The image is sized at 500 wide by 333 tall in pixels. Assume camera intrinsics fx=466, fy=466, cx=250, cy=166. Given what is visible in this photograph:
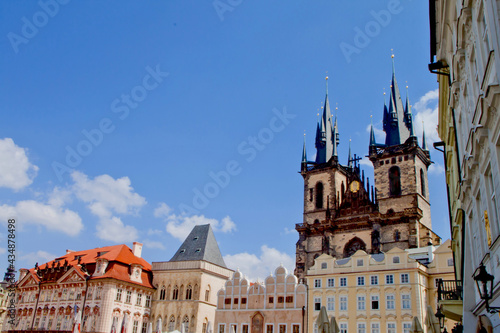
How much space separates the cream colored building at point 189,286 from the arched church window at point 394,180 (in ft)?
68.4

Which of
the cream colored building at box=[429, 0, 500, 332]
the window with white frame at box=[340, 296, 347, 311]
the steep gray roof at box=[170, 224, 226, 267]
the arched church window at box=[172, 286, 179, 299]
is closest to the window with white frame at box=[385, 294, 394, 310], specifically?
the window with white frame at box=[340, 296, 347, 311]

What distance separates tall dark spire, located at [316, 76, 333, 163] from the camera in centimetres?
A: 6266

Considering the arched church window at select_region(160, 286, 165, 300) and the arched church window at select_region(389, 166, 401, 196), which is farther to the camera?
the arched church window at select_region(389, 166, 401, 196)

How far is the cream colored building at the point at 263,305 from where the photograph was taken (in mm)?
40781

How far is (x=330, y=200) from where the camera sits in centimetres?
5753

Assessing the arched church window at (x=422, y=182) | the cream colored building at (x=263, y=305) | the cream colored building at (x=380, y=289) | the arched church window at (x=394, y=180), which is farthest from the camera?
the arched church window at (x=422, y=182)

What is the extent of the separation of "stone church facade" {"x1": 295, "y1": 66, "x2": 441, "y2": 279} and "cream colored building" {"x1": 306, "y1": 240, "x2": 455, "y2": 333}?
30.7ft

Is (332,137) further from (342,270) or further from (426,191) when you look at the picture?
(342,270)

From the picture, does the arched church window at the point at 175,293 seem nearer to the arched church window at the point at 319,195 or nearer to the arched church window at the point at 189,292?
the arched church window at the point at 189,292

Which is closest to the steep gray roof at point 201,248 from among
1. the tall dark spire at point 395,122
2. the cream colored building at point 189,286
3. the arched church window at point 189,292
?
the cream colored building at point 189,286

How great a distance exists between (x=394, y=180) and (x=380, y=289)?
19395mm

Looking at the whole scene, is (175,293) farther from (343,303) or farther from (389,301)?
(389,301)

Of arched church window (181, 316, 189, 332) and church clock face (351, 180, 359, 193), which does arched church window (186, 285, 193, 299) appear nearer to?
arched church window (181, 316, 189, 332)

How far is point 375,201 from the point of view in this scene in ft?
179
